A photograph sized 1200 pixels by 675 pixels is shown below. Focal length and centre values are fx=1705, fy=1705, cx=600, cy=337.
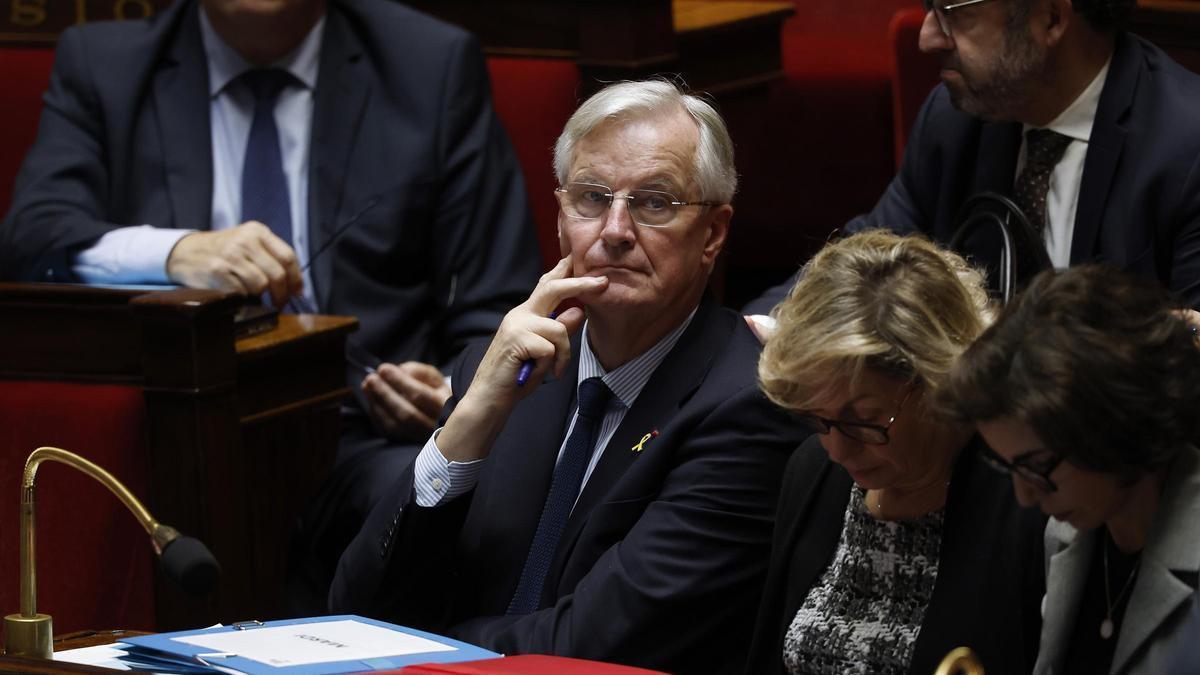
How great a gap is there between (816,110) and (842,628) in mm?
2259

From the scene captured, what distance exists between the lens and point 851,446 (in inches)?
67.6

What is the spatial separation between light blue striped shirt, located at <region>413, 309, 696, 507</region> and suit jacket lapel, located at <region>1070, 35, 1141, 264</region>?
0.67 metres

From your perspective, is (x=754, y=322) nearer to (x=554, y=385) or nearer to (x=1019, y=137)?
(x=554, y=385)

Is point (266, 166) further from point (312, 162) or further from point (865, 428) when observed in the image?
point (865, 428)

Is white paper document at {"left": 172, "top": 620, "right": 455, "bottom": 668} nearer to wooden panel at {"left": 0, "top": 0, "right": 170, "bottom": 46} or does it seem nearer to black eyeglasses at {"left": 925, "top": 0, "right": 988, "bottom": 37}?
black eyeglasses at {"left": 925, "top": 0, "right": 988, "bottom": 37}

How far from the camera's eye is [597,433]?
2.13 metres

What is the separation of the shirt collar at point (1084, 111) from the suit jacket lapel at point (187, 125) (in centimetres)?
151

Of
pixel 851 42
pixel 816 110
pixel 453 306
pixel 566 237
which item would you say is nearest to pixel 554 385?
pixel 566 237

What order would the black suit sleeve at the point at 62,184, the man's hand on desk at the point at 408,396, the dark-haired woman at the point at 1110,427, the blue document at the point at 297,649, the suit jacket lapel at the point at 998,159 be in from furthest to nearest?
1. the black suit sleeve at the point at 62,184
2. the man's hand on desk at the point at 408,396
3. the suit jacket lapel at the point at 998,159
4. the blue document at the point at 297,649
5. the dark-haired woman at the point at 1110,427

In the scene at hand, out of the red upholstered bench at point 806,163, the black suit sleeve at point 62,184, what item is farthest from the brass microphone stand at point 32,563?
the red upholstered bench at point 806,163

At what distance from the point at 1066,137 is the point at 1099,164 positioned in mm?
148

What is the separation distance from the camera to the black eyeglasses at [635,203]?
2086mm

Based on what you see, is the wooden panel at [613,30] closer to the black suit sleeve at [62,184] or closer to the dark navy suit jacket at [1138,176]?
the black suit sleeve at [62,184]

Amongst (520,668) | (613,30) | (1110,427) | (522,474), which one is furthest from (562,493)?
(613,30)
